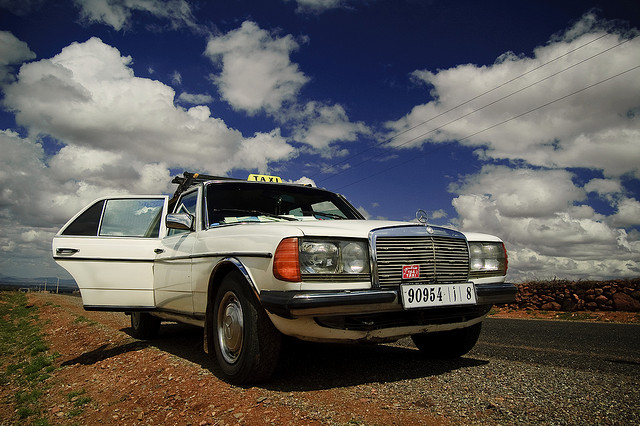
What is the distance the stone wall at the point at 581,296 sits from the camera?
11734 mm

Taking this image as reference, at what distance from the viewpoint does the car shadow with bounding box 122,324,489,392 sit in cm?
301

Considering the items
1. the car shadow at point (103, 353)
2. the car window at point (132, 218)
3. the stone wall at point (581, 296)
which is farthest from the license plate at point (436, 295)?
the stone wall at point (581, 296)

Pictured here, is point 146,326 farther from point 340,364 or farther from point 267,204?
point 340,364

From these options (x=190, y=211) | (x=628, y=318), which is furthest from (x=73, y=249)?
(x=628, y=318)

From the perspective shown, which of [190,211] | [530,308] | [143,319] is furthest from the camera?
[530,308]

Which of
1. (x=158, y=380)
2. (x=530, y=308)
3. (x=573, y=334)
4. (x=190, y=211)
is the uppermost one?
(x=190, y=211)

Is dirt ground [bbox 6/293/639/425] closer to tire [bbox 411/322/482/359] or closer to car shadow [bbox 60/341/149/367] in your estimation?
car shadow [bbox 60/341/149/367]

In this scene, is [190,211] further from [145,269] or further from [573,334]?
[573,334]

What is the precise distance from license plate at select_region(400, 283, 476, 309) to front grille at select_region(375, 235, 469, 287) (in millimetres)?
78

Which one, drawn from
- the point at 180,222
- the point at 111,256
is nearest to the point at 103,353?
the point at 111,256

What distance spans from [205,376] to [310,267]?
143 centimetres

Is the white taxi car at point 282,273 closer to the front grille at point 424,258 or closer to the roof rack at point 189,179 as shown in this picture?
the front grille at point 424,258

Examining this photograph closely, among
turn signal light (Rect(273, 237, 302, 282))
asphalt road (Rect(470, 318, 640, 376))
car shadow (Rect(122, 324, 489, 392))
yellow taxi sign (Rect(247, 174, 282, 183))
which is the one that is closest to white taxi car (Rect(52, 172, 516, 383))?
turn signal light (Rect(273, 237, 302, 282))

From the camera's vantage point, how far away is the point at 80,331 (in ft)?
25.1
